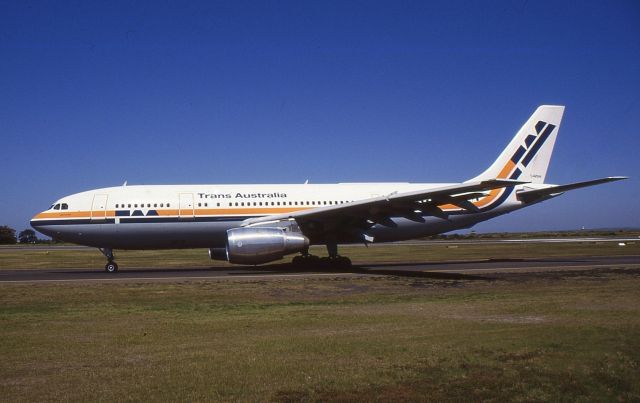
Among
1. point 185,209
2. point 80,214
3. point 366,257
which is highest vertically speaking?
point 80,214

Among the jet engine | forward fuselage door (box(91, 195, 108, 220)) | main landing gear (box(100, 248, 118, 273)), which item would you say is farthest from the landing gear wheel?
the jet engine

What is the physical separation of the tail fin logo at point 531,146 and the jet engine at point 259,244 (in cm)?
1261

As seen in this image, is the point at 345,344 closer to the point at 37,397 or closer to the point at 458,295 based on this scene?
the point at 37,397

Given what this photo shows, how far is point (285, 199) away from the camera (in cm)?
2594

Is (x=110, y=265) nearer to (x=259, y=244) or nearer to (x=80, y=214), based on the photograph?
(x=80, y=214)

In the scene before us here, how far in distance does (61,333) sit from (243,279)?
33.2 ft

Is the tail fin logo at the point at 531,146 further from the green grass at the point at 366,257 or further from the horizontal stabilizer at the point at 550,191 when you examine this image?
the green grass at the point at 366,257

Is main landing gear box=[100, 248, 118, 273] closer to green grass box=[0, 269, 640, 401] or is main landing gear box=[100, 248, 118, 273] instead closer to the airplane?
the airplane

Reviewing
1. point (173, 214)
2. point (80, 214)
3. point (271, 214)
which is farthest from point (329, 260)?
point (80, 214)

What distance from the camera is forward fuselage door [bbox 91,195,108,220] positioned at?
24188mm

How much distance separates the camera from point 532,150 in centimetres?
2789

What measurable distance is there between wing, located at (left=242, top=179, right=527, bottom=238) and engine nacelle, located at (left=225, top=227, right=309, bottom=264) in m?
1.51

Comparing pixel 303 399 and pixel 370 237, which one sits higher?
pixel 370 237

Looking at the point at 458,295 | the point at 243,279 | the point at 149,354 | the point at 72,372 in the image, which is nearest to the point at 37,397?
the point at 72,372
